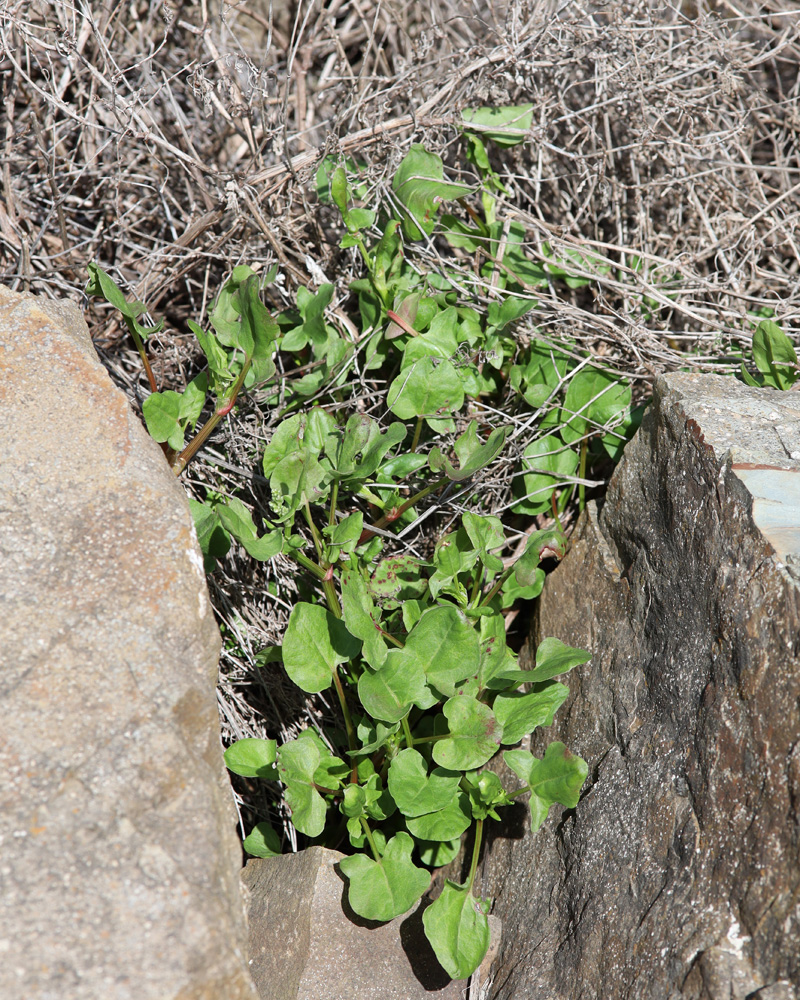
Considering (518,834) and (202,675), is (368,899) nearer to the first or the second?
(518,834)

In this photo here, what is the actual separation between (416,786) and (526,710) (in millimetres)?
220

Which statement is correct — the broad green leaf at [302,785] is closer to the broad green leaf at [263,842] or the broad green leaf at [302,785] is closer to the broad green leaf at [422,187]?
the broad green leaf at [263,842]

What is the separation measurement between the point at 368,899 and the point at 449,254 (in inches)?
57.6

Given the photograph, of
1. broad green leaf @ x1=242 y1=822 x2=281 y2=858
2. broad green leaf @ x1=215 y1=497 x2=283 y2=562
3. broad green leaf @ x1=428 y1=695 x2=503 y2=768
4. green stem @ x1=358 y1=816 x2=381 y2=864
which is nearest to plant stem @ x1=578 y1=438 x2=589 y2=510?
broad green leaf @ x1=428 y1=695 x2=503 y2=768

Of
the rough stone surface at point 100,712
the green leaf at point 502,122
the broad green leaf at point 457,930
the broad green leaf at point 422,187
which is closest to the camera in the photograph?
the rough stone surface at point 100,712

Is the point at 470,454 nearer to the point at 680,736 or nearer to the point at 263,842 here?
the point at 680,736

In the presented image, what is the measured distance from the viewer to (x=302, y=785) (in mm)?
1288

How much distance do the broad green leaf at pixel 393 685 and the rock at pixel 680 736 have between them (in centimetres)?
34

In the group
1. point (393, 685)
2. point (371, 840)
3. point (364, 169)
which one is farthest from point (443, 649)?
point (364, 169)

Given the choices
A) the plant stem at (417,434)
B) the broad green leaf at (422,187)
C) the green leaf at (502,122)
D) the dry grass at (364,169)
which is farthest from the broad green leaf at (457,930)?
the green leaf at (502,122)

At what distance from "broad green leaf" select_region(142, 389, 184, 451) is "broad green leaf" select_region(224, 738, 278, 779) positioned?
1.78 feet

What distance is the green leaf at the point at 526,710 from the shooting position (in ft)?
4.27

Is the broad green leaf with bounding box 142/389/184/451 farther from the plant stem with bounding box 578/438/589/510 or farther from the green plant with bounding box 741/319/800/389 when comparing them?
the green plant with bounding box 741/319/800/389

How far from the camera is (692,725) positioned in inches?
46.4
